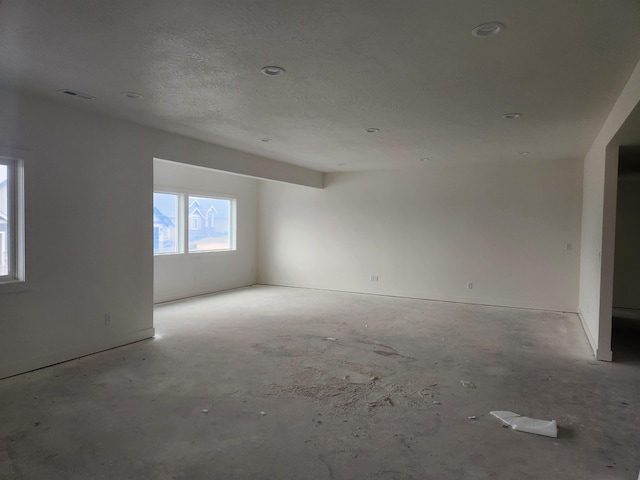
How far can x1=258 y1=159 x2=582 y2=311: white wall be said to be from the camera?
6.58 metres

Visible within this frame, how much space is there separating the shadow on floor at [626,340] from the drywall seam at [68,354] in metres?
5.10

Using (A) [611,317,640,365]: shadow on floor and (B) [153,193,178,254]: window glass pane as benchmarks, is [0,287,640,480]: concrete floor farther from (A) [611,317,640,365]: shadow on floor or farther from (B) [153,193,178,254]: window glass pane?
(B) [153,193,178,254]: window glass pane

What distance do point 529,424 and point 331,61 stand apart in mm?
2793

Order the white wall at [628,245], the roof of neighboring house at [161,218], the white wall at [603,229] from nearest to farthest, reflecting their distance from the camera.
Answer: the white wall at [603,229] < the white wall at [628,245] < the roof of neighboring house at [161,218]

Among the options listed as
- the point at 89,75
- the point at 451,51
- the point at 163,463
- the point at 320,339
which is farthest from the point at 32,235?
the point at 451,51

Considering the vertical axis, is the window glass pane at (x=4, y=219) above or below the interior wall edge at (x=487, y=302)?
above

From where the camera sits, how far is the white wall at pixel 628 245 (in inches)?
265

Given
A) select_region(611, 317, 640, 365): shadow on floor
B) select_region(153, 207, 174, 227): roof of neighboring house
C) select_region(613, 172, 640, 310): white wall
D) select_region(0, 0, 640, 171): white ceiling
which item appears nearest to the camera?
select_region(0, 0, 640, 171): white ceiling

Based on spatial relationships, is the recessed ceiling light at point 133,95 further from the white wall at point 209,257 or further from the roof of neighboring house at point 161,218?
the roof of neighboring house at point 161,218

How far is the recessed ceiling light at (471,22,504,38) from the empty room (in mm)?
21

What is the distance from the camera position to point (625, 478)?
A: 7.25 ft

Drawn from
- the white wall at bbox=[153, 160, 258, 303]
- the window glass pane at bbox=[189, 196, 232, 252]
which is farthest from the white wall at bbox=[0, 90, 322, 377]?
the window glass pane at bbox=[189, 196, 232, 252]

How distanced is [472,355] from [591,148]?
3.40 m

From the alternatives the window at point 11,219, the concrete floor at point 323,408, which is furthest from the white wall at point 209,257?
the window at point 11,219
